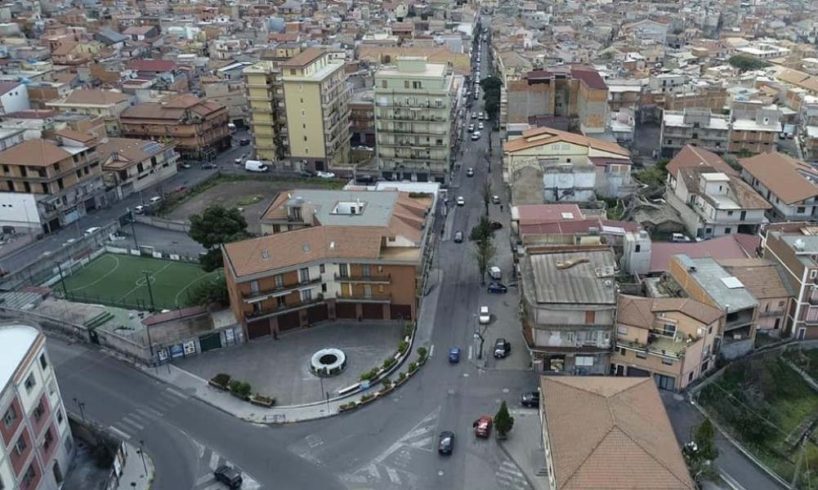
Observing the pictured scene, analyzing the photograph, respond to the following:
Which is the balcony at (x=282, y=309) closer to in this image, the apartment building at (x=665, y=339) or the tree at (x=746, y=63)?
the apartment building at (x=665, y=339)

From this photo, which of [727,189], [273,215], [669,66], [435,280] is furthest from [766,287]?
[669,66]

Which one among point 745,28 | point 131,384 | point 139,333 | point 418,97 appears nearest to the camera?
point 131,384

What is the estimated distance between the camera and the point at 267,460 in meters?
39.2

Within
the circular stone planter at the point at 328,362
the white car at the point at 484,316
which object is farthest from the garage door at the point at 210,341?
the white car at the point at 484,316

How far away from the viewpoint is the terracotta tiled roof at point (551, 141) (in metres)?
75.2

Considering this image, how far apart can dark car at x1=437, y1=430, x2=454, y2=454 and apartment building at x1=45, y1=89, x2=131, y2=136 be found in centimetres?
7313

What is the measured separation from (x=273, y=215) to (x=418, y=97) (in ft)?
93.6

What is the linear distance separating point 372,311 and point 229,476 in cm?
1854

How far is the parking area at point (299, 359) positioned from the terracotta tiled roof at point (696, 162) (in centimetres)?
3936

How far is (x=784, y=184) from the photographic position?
6838 centimetres

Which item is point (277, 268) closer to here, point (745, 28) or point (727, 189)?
point (727, 189)

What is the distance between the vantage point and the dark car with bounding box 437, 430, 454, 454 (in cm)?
3934

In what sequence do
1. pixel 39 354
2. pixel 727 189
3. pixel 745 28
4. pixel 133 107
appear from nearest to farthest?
pixel 39 354
pixel 727 189
pixel 133 107
pixel 745 28

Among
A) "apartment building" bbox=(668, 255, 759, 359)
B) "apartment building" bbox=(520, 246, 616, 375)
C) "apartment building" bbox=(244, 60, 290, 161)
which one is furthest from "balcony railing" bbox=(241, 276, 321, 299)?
"apartment building" bbox=(244, 60, 290, 161)
